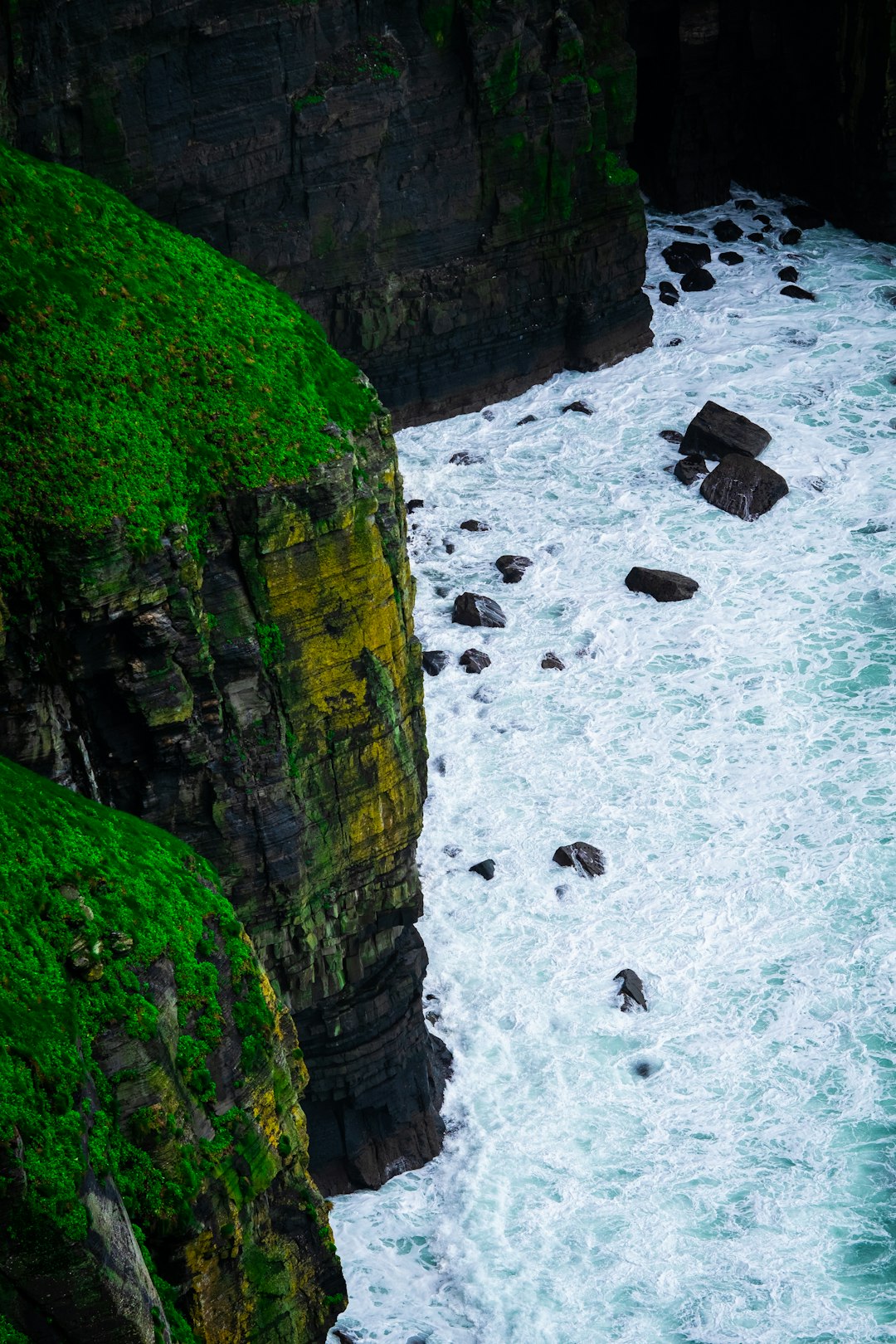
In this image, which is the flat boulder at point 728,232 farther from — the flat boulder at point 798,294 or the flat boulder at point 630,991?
the flat boulder at point 630,991

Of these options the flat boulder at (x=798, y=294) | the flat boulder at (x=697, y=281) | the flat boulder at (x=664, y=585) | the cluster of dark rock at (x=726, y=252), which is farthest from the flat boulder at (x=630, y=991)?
the flat boulder at (x=697, y=281)

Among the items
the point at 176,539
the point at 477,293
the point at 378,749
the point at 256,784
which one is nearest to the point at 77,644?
the point at 176,539

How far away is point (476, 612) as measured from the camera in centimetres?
2811

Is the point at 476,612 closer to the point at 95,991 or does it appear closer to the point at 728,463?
the point at 728,463

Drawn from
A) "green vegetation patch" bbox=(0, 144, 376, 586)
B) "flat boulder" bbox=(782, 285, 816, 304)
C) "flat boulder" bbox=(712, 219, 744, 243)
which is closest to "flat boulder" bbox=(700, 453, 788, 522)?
"flat boulder" bbox=(782, 285, 816, 304)

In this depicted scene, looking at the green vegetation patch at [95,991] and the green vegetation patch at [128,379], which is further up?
the green vegetation patch at [128,379]

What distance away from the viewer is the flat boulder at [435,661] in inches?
1072

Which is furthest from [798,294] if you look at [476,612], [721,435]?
[476,612]

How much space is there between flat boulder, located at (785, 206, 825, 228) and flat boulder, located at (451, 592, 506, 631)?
58.0ft

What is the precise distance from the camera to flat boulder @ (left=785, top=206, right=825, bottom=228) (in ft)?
131

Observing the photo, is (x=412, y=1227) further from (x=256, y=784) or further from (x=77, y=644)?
(x=77, y=644)

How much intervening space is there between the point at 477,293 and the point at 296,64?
6.49 m

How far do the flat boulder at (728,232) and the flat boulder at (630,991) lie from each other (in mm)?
23874

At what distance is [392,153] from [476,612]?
9958mm
